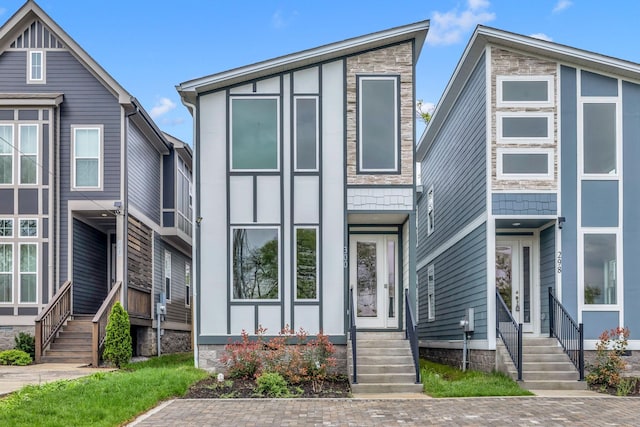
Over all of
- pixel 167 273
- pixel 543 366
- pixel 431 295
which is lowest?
pixel 543 366

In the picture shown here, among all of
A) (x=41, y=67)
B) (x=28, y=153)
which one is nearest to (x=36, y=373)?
(x=28, y=153)

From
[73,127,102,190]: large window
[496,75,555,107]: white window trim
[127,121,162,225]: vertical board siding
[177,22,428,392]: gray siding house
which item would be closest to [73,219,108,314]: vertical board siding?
[73,127,102,190]: large window

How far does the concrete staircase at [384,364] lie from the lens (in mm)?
11047

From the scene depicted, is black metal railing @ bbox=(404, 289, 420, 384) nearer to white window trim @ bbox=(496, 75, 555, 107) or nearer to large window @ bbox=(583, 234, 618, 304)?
large window @ bbox=(583, 234, 618, 304)

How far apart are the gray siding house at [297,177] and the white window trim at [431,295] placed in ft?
18.0

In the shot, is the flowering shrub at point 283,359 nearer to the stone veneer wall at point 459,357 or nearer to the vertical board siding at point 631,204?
the stone veneer wall at point 459,357

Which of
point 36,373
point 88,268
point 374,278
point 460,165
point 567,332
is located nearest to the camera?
point 567,332

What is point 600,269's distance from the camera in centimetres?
1279

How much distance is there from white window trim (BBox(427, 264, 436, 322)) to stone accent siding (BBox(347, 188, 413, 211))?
6.40m

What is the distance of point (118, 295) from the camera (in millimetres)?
16203

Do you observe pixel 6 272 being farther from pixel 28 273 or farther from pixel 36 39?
pixel 36 39

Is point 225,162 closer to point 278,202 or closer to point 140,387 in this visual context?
point 278,202

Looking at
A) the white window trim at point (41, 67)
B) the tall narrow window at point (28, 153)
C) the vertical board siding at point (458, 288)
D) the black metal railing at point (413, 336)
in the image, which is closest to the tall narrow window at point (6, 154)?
the tall narrow window at point (28, 153)

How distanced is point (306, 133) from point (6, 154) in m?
8.36
